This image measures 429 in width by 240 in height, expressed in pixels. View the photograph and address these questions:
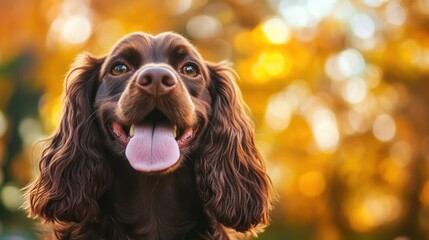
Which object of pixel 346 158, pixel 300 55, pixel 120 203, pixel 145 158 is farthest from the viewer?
pixel 346 158

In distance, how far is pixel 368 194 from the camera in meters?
12.4

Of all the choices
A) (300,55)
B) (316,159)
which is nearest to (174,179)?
(300,55)

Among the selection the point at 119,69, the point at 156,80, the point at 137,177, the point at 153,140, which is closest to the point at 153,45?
the point at 119,69

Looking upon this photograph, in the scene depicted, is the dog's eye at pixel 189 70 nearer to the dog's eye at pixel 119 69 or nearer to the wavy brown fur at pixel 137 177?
the wavy brown fur at pixel 137 177

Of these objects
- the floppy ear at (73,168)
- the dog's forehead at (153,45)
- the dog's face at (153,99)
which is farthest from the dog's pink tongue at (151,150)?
the dog's forehead at (153,45)

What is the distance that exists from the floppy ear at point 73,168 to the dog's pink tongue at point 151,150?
1.08ft

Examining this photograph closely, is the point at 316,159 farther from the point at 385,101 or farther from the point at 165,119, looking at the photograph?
the point at 165,119

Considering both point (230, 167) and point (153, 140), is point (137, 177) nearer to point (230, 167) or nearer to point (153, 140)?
point (153, 140)

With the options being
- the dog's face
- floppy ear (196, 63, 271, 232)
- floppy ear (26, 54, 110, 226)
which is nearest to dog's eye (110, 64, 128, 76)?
the dog's face

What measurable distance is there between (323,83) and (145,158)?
Result: 300 inches

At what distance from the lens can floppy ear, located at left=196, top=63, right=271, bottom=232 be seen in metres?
4.16

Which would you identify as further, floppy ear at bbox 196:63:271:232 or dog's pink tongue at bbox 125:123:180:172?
floppy ear at bbox 196:63:271:232

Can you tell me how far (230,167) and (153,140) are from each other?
606mm

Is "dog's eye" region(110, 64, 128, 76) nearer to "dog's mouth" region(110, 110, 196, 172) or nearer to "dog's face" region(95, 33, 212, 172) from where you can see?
"dog's face" region(95, 33, 212, 172)
